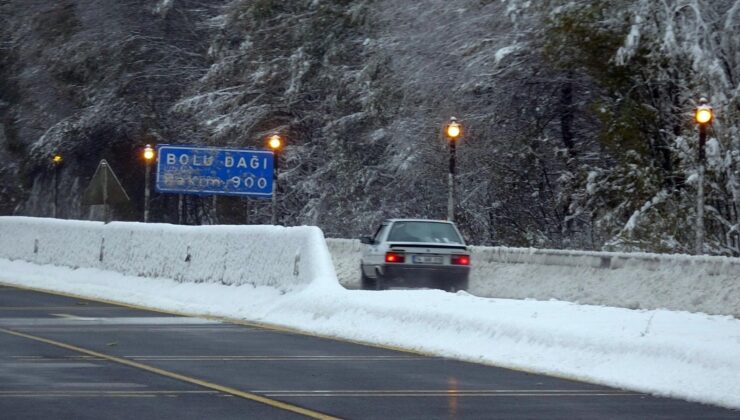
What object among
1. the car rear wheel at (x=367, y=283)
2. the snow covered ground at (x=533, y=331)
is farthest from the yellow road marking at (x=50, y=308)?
the car rear wheel at (x=367, y=283)

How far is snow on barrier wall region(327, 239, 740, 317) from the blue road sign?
1169 centimetres

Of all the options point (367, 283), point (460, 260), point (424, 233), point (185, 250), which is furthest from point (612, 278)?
point (185, 250)

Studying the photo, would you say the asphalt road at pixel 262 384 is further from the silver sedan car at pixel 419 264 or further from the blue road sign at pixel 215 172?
the blue road sign at pixel 215 172

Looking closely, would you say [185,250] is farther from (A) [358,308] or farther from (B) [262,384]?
(B) [262,384]

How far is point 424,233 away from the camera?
2794 cm

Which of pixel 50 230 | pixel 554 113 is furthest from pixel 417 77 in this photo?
pixel 50 230

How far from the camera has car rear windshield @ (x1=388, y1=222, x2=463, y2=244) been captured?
27.7 metres

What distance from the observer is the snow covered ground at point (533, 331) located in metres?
14.3

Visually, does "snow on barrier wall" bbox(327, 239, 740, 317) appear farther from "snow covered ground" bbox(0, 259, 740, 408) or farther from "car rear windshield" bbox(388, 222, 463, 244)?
"snow covered ground" bbox(0, 259, 740, 408)

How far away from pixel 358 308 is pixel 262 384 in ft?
24.5

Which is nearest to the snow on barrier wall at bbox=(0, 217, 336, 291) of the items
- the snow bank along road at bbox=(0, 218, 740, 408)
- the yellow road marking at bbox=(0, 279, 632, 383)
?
the snow bank along road at bbox=(0, 218, 740, 408)

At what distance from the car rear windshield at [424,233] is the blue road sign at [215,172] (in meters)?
12.7

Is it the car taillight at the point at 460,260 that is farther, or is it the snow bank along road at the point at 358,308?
the car taillight at the point at 460,260

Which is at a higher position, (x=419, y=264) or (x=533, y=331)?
(x=419, y=264)
